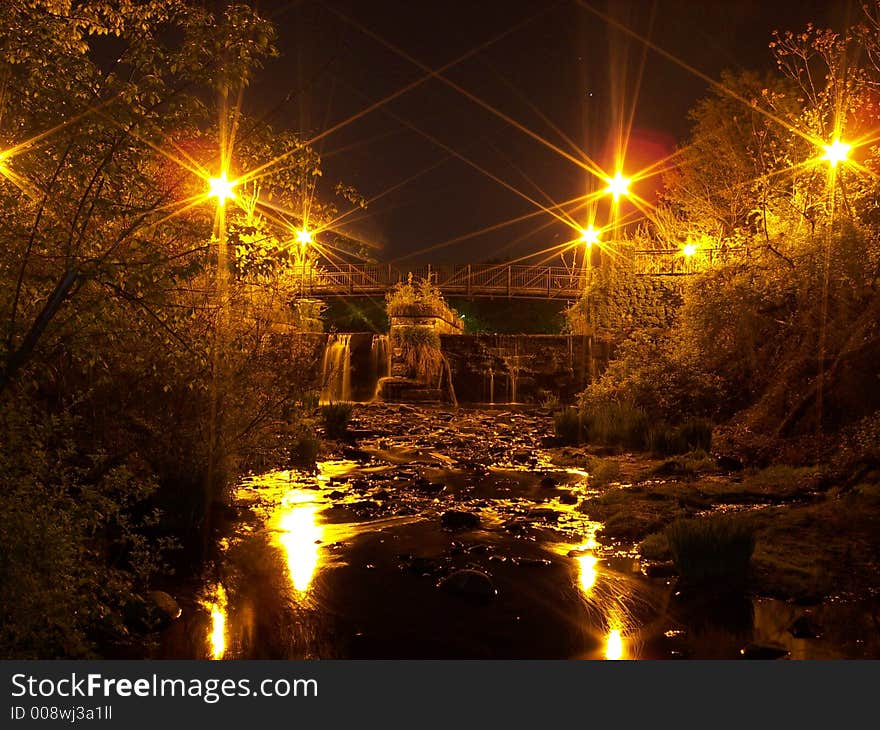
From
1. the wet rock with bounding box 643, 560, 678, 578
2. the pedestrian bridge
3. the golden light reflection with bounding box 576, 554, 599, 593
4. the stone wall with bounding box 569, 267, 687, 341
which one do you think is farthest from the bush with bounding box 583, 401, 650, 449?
the pedestrian bridge

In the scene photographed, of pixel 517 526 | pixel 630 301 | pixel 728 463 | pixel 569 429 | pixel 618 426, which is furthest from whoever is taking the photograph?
pixel 630 301

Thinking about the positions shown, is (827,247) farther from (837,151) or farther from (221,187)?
(221,187)

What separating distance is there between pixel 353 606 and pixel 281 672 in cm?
181

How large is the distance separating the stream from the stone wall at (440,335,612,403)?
17.1 m

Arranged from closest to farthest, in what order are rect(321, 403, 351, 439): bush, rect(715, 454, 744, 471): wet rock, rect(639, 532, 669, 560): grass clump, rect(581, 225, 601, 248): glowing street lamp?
rect(639, 532, 669, 560): grass clump
rect(715, 454, 744, 471): wet rock
rect(321, 403, 351, 439): bush
rect(581, 225, 601, 248): glowing street lamp

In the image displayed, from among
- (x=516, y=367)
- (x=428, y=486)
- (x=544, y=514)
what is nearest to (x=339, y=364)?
(x=516, y=367)

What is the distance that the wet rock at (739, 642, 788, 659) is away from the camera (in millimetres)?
4965

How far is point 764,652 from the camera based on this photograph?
4.98 meters

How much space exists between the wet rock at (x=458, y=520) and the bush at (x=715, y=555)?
2.78 meters

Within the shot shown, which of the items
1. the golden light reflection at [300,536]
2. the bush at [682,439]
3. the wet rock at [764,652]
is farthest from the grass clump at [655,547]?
the bush at [682,439]

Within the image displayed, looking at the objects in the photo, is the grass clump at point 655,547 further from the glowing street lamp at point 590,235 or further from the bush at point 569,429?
the glowing street lamp at point 590,235

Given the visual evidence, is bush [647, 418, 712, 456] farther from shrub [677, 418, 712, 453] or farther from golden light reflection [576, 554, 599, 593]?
golden light reflection [576, 554, 599, 593]

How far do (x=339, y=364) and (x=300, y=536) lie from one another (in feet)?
66.1

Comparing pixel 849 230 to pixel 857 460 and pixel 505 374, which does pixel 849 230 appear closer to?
pixel 857 460
